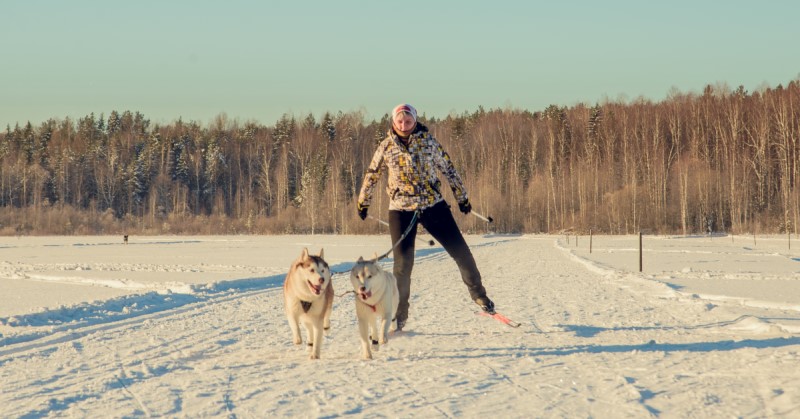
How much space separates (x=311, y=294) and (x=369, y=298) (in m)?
0.40

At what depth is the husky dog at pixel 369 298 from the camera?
17.8 ft

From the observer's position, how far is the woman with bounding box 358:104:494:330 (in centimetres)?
639

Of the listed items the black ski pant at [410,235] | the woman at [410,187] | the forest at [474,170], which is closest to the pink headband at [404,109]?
the woman at [410,187]

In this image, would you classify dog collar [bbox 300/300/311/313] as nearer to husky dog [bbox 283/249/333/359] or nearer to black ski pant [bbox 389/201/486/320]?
husky dog [bbox 283/249/333/359]

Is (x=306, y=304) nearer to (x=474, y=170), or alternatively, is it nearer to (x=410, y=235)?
(x=410, y=235)

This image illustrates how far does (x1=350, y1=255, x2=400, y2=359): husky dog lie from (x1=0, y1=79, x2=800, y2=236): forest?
5285cm

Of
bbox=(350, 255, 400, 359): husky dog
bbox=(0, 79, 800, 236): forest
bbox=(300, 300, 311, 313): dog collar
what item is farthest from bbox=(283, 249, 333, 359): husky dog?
bbox=(0, 79, 800, 236): forest

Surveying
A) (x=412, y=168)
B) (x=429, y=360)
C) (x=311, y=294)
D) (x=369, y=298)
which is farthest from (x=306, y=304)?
(x=412, y=168)

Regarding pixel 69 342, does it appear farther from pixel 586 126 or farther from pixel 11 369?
pixel 586 126

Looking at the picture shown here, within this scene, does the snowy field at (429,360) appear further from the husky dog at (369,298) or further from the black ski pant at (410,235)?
the black ski pant at (410,235)

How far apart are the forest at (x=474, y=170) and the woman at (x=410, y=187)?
51774mm

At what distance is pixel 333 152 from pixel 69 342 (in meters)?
79.2

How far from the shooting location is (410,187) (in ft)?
21.4

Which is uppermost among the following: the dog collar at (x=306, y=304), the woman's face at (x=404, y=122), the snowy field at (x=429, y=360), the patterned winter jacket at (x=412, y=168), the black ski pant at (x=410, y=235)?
the woman's face at (x=404, y=122)
